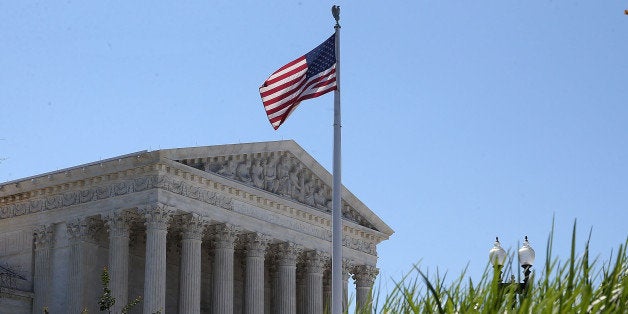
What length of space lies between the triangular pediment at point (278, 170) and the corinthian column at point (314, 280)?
8.45ft

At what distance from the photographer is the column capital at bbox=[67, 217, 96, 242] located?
51156 mm

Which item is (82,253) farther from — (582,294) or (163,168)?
(582,294)

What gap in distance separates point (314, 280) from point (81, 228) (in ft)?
45.5

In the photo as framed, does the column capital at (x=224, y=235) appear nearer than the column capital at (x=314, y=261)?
Yes

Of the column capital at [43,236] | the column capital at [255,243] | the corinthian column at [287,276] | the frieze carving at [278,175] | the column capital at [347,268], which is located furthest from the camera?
the column capital at [347,268]

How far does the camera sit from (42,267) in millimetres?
52406

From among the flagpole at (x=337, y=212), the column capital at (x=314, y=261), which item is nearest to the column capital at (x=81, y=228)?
the column capital at (x=314, y=261)

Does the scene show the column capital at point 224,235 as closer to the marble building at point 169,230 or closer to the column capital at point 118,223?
the marble building at point 169,230

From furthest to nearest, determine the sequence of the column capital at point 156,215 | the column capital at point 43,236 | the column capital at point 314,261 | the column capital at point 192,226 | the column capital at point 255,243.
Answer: the column capital at point 314,261 < the column capital at point 255,243 < the column capital at point 43,236 < the column capital at point 192,226 < the column capital at point 156,215

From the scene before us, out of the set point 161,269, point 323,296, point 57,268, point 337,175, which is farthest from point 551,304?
point 323,296

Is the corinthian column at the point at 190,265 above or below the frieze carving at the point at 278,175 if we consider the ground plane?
below

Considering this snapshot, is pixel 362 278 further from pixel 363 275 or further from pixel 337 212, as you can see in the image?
pixel 337 212

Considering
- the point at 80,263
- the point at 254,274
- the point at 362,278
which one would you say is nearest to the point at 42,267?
the point at 80,263

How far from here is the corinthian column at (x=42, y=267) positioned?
5197 centimetres
